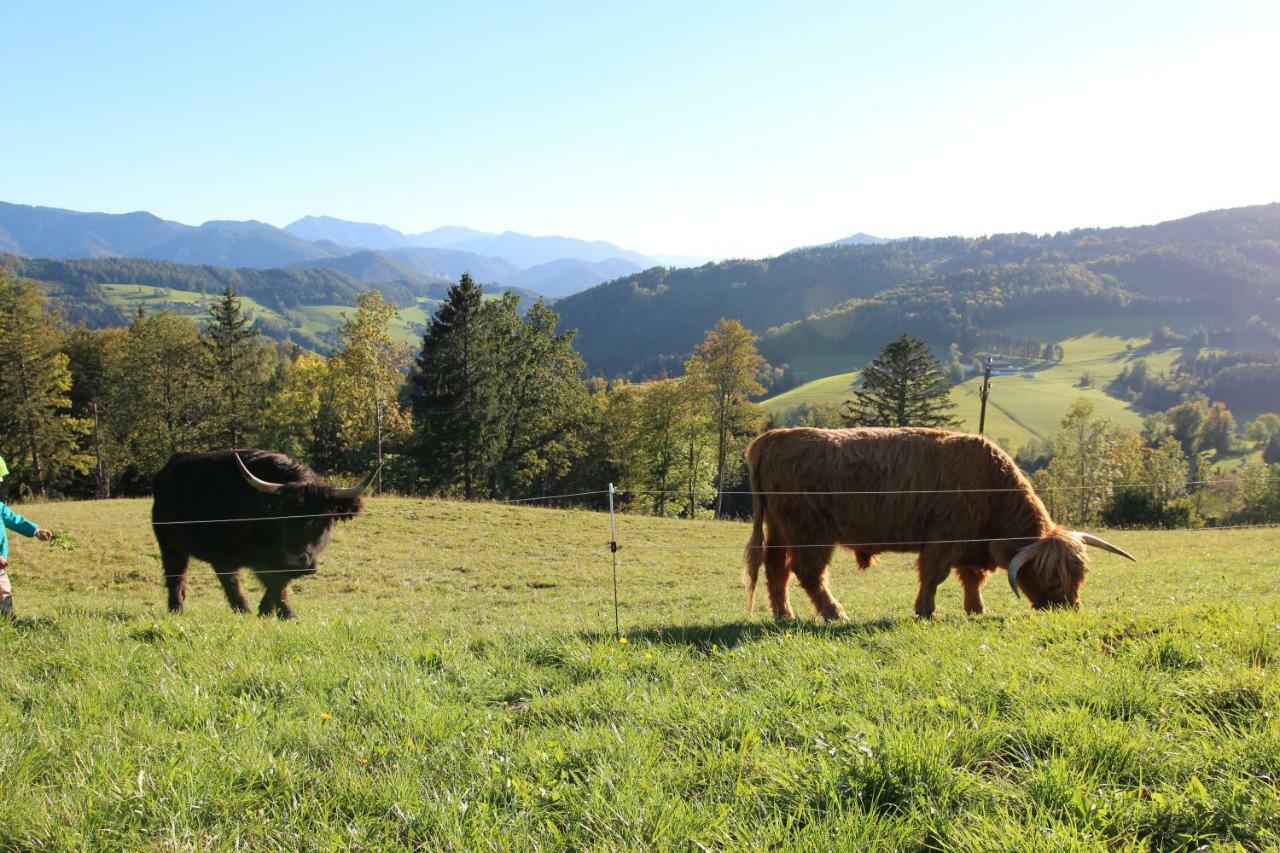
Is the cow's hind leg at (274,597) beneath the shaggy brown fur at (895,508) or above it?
beneath

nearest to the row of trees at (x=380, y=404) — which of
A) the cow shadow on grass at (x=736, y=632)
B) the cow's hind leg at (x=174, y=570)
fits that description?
the cow's hind leg at (x=174, y=570)

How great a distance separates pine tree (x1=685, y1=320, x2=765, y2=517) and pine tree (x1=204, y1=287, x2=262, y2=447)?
107 ft

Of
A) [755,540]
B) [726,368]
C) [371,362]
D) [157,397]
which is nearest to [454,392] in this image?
[371,362]

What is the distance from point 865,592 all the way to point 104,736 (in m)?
13.1

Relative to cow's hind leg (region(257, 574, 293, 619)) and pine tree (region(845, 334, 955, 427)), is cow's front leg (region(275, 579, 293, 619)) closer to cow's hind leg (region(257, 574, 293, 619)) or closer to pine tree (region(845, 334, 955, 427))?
cow's hind leg (region(257, 574, 293, 619))

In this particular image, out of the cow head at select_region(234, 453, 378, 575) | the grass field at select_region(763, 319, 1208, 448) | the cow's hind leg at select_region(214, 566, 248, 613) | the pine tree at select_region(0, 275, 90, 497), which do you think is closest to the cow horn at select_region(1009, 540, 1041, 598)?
the cow head at select_region(234, 453, 378, 575)

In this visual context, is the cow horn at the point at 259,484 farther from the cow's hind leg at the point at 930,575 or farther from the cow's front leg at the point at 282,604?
the cow's hind leg at the point at 930,575

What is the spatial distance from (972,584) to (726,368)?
3442 cm

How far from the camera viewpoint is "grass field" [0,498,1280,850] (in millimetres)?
2695

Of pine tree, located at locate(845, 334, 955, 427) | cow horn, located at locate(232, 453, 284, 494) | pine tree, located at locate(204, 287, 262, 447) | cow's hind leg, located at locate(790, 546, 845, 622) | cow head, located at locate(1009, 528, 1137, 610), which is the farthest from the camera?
pine tree, located at locate(204, 287, 262, 447)

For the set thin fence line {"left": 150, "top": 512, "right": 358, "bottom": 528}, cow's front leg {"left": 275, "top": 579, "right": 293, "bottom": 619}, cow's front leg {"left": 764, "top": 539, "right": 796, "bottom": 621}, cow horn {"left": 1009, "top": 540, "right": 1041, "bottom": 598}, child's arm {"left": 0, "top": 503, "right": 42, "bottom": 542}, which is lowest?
cow's front leg {"left": 275, "top": 579, "right": 293, "bottom": 619}

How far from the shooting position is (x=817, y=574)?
848cm

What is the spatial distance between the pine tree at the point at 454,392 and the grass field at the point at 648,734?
118 ft

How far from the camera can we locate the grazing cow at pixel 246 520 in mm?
8930
